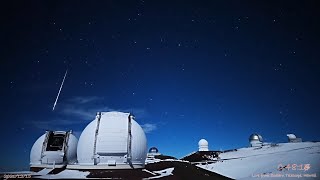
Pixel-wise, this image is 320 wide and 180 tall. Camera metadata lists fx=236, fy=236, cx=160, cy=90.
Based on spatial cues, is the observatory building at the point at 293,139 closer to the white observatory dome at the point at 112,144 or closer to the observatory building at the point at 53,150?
the white observatory dome at the point at 112,144

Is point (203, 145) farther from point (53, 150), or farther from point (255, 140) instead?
point (53, 150)

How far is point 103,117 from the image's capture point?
643 inches

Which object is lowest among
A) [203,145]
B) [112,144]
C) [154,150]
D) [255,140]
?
[154,150]

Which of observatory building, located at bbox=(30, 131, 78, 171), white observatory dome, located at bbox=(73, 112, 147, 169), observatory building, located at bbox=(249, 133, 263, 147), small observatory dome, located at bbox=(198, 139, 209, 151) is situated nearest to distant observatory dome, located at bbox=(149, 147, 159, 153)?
small observatory dome, located at bbox=(198, 139, 209, 151)

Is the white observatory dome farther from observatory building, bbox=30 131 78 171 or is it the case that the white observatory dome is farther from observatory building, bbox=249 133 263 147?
observatory building, bbox=249 133 263 147

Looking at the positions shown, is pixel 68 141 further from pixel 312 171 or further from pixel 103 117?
pixel 312 171

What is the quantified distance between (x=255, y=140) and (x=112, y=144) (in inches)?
1388

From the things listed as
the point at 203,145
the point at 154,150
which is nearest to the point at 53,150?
the point at 154,150

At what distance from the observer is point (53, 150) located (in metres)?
19.4

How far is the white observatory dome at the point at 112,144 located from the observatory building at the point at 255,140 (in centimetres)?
3230

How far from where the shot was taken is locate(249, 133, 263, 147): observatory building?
42625mm

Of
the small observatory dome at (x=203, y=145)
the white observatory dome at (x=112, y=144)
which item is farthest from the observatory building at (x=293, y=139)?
the white observatory dome at (x=112, y=144)

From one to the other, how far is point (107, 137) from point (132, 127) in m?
1.88

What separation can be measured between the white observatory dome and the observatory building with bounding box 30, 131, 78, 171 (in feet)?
12.4
